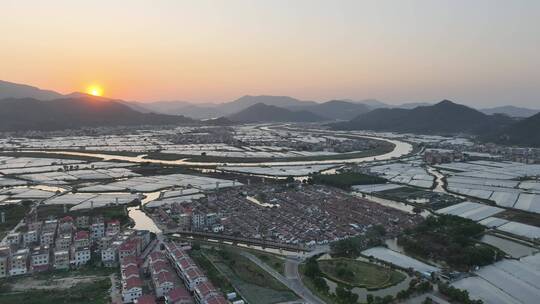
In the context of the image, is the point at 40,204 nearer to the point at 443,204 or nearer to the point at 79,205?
the point at 79,205

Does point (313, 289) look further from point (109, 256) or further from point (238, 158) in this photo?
point (238, 158)

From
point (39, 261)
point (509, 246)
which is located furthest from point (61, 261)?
point (509, 246)

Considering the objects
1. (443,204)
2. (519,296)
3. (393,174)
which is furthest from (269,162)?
(519,296)

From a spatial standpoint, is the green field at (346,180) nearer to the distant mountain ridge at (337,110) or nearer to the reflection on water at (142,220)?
the reflection on water at (142,220)

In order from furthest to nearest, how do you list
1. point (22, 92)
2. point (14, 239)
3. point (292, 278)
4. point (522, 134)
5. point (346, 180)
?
point (22, 92)
point (522, 134)
point (346, 180)
point (14, 239)
point (292, 278)

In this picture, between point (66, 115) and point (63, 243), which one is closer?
point (63, 243)

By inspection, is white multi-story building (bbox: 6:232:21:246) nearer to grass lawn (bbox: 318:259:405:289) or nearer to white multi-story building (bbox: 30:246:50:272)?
white multi-story building (bbox: 30:246:50:272)
